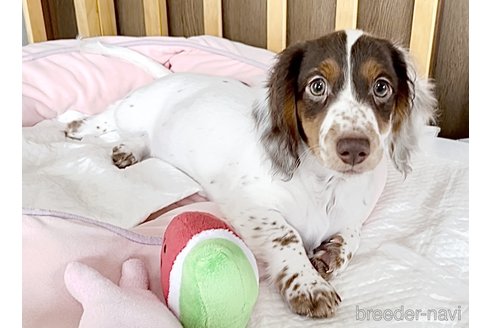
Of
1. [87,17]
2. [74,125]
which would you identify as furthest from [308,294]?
[87,17]

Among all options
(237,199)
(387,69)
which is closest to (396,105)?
(387,69)

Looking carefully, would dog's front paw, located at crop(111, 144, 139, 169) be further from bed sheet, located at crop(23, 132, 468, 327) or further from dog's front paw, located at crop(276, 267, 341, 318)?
dog's front paw, located at crop(276, 267, 341, 318)

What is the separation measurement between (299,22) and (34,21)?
1092 millimetres

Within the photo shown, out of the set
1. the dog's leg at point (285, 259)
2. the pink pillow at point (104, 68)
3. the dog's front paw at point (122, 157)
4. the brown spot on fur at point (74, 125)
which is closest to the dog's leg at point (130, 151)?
the dog's front paw at point (122, 157)

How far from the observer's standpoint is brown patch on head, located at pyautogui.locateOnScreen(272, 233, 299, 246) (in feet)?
3.77

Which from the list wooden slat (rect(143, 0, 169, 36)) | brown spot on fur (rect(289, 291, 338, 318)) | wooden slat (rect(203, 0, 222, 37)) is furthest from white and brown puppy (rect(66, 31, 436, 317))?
wooden slat (rect(143, 0, 169, 36))

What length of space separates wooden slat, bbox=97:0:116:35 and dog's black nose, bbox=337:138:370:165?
5.51 feet

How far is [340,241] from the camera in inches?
48.7

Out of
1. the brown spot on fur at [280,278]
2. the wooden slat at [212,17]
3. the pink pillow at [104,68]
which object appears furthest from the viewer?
the wooden slat at [212,17]

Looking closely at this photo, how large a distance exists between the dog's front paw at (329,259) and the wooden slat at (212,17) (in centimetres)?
133

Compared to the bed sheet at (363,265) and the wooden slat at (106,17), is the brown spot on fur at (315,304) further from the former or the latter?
the wooden slat at (106,17)

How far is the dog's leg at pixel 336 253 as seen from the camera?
1.16 m
